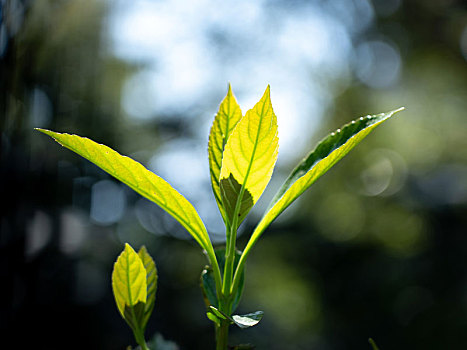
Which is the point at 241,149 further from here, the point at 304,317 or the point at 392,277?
the point at 304,317

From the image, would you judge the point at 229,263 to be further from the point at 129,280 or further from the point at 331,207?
the point at 331,207

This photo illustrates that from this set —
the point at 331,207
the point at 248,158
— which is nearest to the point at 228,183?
the point at 248,158

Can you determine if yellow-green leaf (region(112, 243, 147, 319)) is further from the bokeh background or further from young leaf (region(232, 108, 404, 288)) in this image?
the bokeh background

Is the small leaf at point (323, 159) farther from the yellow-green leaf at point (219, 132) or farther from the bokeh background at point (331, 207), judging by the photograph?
the bokeh background at point (331, 207)

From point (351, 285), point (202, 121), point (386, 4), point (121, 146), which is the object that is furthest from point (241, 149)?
point (386, 4)

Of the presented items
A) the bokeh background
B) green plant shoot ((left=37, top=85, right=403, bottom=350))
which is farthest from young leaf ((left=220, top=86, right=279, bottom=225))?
the bokeh background

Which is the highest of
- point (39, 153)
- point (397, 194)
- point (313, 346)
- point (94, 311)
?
point (39, 153)
